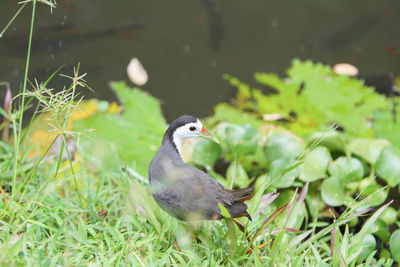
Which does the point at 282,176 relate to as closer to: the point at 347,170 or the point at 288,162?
the point at 288,162

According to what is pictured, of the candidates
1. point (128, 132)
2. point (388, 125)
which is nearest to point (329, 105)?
point (388, 125)

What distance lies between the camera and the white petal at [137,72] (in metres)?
2.77

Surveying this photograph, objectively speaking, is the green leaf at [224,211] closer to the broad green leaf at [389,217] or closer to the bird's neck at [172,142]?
the bird's neck at [172,142]

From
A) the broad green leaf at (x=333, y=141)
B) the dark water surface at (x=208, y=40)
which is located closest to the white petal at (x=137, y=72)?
the dark water surface at (x=208, y=40)

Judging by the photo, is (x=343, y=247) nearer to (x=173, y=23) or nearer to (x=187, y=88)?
(x=187, y=88)

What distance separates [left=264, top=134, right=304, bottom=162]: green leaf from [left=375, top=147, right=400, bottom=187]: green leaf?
11.2 inches

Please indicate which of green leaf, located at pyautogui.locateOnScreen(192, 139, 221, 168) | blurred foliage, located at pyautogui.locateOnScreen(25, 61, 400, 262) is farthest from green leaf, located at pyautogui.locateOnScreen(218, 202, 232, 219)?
green leaf, located at pyautogui.locateOnScreen(192, 139, 221, 168)

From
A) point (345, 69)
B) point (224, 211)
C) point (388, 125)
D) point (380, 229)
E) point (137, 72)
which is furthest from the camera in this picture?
point (345, 69)

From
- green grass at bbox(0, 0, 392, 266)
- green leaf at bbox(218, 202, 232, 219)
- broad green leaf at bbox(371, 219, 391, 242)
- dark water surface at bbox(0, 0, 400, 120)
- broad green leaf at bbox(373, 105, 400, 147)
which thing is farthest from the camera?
dark water surface at bbox(0, 0, 400, 120)

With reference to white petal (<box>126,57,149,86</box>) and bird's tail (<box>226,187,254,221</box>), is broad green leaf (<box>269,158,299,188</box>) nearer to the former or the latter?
bird's tail (<box>226,187,254,221</box>)

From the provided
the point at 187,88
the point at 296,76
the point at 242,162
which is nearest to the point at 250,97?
the point at 187,88

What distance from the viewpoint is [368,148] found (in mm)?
1729

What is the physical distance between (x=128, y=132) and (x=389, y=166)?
3.15 ft

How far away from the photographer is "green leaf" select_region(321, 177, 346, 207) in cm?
154
